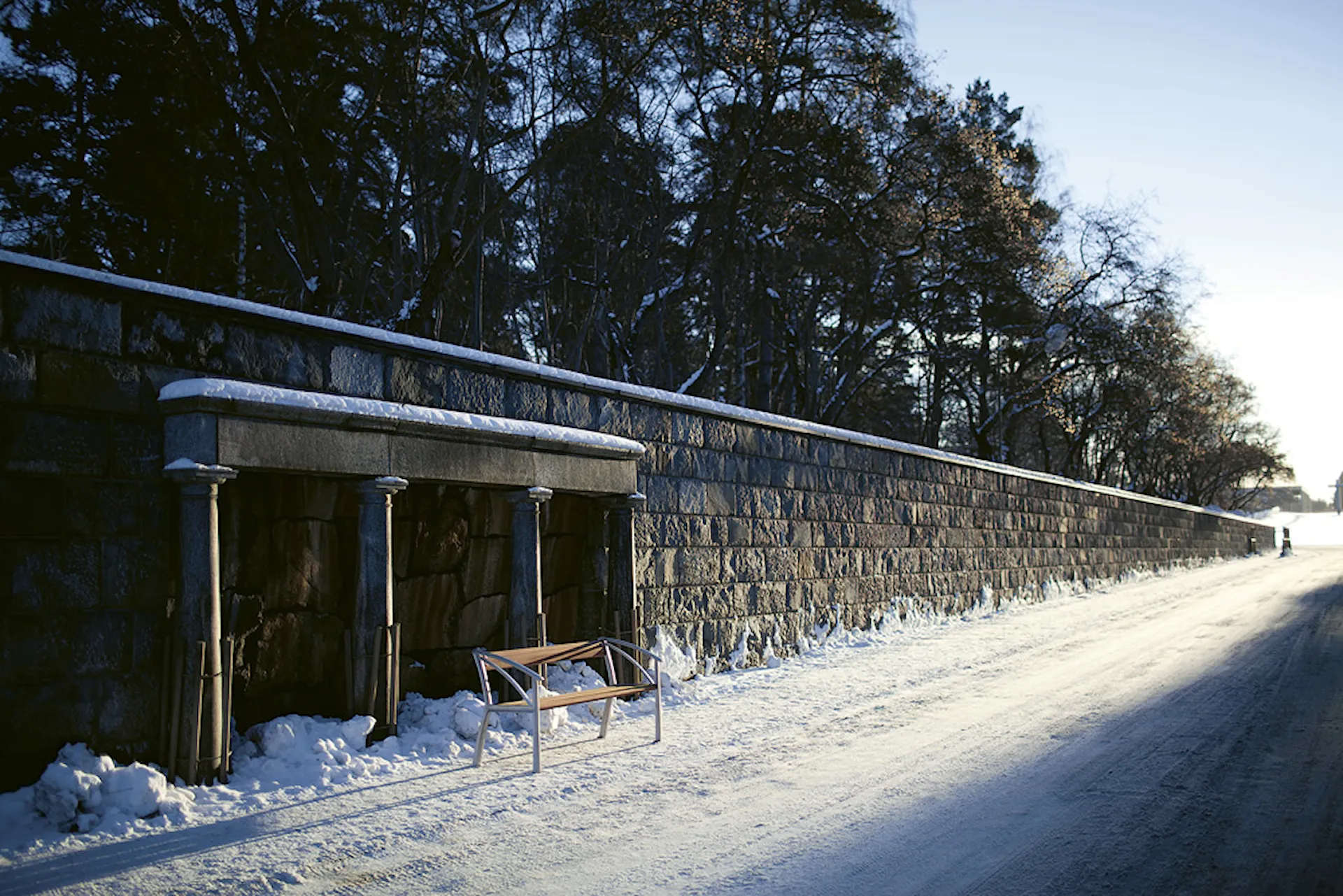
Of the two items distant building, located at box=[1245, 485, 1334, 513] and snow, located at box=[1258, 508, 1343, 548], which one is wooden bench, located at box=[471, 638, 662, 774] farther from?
distant building, located at box=[1245, 485, 1334, 513]

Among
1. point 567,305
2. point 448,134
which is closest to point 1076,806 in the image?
point 448,134

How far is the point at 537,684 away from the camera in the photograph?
5812 mm

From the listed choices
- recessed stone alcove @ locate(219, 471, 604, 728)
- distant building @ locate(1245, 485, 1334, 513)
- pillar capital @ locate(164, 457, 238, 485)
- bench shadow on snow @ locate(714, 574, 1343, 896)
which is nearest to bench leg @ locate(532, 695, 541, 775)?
recessed stone alcove @ locate(219, 471, 604, 728)

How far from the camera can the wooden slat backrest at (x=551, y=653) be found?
633cm

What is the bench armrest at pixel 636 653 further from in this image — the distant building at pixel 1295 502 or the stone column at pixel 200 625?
the distant building at pixel 1295 502

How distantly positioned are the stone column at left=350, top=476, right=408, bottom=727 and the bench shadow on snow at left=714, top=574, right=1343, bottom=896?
9.33 ft

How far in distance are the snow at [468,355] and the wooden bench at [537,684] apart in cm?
203

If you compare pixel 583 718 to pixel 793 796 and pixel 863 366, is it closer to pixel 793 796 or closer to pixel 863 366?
pixel 793 796

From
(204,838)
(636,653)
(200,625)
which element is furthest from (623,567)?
(204,838)

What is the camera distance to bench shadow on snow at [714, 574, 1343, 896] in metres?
3.90

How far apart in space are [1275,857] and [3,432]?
5908 millimetres

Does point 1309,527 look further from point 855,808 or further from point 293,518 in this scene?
point 293,518

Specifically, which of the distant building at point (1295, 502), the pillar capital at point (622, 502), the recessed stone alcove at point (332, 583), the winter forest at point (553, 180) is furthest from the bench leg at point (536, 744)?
the distant building at point (1295, 502)

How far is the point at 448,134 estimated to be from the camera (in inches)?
615
